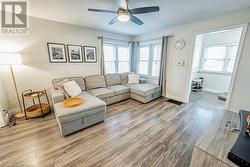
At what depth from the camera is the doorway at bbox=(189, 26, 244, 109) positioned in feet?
14.2

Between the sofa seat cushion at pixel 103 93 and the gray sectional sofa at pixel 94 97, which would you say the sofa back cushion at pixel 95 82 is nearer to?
the gray sectional sofa at pixel 94 97

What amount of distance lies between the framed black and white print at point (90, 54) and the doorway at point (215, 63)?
12.7ft

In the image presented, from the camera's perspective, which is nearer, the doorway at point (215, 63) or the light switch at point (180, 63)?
the light switch at point (180, 63)

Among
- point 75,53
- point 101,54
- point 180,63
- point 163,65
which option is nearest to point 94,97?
point 75,53

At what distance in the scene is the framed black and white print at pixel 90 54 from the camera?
12.4ft

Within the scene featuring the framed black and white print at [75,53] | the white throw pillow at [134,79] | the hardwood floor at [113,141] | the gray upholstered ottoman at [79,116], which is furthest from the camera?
the white throw pillow at [134,79]

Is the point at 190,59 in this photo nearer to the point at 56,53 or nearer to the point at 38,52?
the point at 56,53

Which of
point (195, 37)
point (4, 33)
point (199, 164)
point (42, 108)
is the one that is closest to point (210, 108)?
point (195, 37)

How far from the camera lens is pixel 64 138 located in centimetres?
205

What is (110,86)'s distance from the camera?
13.2 ft

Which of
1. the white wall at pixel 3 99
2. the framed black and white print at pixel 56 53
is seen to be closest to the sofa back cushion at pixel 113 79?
the framed black and white print at pixel 56 53

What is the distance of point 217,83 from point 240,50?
2734 millimetres

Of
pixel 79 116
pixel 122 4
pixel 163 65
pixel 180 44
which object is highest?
pixel 122 4

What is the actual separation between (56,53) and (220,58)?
6.32m
